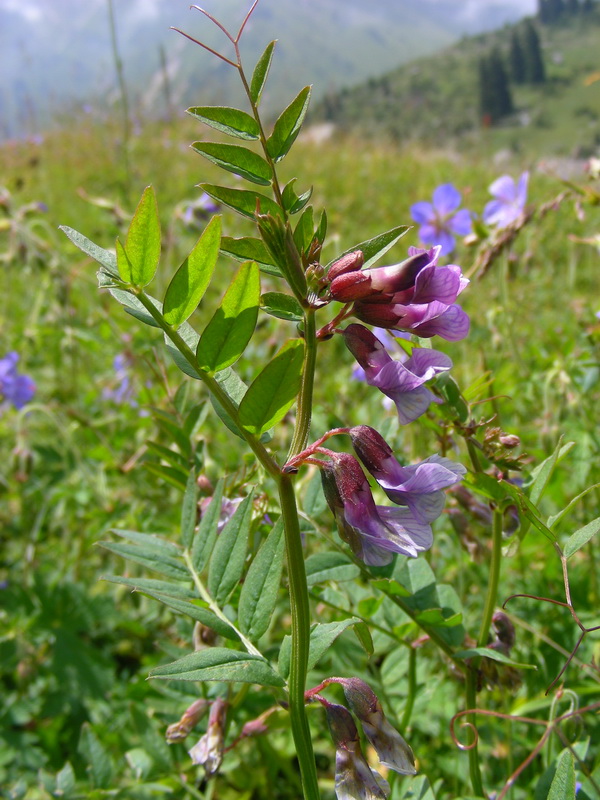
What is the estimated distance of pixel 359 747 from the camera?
2.15 feet

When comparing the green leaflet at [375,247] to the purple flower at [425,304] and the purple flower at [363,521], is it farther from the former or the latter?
the purple flower at [363,521]

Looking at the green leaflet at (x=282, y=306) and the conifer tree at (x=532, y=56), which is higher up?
the conifer tree at (x=532, y=56)

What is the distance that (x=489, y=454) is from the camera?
80cm

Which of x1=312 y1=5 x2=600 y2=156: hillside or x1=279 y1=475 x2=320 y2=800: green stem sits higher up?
x1=312 y1=5 x2=600 y2=156: hillside

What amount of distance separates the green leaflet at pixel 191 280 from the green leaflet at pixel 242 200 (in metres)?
0.05

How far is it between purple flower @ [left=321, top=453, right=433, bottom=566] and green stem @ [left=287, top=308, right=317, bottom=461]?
3cm

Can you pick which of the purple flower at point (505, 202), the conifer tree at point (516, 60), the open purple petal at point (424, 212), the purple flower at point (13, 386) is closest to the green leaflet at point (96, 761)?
the purple flower at point (13, 386)

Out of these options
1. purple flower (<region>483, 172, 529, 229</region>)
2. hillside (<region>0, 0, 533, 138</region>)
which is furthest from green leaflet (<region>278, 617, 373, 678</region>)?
hillside (<region>0, 0, 533, 138</region>)

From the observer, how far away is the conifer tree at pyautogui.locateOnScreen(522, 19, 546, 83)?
4712 cm

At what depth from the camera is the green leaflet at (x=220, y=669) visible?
1.82 feet

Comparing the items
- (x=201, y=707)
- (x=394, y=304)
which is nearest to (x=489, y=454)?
(x=394, y=304)

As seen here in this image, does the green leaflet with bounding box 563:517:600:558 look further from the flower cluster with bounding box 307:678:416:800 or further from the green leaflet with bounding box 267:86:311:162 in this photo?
the green leaflet with bounding box 267:86:311:162

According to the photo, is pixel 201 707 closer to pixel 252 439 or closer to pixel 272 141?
pixel 252 439

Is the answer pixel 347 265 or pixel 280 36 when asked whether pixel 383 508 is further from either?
pixel 280 36
